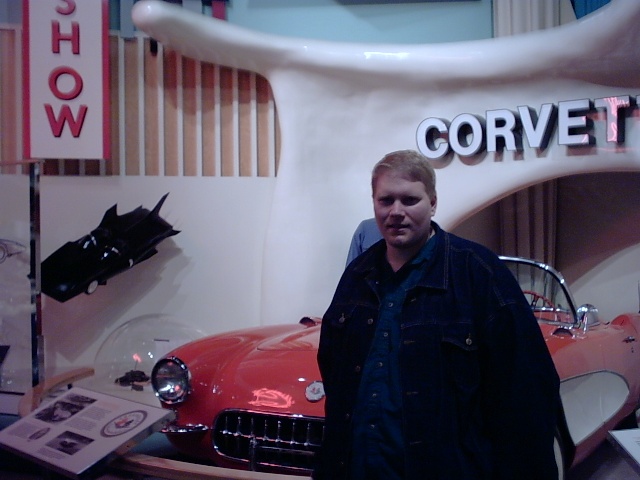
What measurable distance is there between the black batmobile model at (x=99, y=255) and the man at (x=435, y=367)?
301 cm

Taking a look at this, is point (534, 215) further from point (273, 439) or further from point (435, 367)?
point (435, 367)

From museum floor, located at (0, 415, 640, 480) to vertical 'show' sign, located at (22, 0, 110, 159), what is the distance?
1929mm

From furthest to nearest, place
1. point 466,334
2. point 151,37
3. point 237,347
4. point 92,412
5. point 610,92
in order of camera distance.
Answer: point 151,37 < point 610,92 < point 237,347 < point 92,412 < point 466,334

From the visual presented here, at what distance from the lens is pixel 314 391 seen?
2.19 metres

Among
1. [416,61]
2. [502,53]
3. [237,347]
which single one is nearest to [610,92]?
[502,53]

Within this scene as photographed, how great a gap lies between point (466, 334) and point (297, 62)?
→ 11.0 feet

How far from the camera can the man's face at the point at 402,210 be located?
1.33 m

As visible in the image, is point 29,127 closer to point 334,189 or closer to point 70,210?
point 70,210

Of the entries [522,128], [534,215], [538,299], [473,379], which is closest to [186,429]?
[473,379]

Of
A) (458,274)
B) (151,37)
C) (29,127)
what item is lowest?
(458,274)

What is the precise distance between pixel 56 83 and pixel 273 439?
326cm

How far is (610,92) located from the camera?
12.3 ft

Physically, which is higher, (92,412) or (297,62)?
(297,62)

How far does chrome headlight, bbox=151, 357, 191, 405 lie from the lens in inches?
94.1
